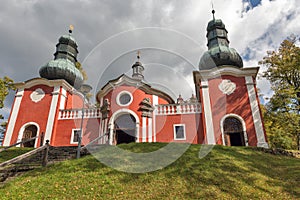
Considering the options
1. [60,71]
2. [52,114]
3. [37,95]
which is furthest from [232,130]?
[37,95]

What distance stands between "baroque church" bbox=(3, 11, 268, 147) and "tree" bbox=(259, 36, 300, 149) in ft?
8.49

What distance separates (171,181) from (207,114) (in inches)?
363

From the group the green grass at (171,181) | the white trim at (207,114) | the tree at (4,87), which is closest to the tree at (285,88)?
the white trim at (207,114)

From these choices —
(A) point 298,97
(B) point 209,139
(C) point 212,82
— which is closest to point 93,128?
(B) point 209,139

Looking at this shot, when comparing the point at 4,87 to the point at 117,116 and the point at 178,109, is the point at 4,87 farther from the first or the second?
the point at 178,109

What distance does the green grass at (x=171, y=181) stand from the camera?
19.0ft

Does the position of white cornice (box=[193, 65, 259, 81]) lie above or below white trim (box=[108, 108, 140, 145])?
above

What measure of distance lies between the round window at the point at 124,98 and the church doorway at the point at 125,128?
37.9 inches

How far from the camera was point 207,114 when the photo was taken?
589 inches

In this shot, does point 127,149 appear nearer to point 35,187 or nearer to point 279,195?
point 35,187

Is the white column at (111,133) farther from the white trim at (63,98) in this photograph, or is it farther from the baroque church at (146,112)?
the white trim at (63,98)

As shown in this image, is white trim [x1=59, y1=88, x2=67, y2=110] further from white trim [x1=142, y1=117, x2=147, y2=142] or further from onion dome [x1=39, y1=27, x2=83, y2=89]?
white trim [x1=142, y1=117, x2=147, y2=142]

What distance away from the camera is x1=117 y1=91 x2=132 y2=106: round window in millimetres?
16062

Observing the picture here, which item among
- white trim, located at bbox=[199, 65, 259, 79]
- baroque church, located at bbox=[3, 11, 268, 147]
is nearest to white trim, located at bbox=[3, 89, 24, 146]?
baroque church, located at bbox=[3, 11, 268, 147]
